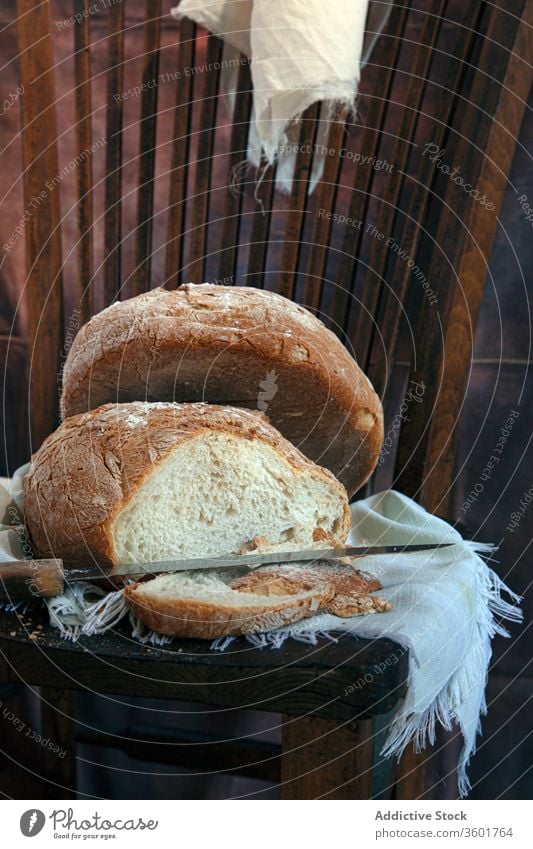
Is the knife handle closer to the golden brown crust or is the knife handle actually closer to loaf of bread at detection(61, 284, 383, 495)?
the golden brown crust

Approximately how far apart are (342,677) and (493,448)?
0.55 metres

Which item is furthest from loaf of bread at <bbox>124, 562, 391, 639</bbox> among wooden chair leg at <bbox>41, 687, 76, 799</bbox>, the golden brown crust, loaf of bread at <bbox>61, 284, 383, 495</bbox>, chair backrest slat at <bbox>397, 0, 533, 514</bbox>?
wooden chair leg at <bbox>41, 687, 76, 799</bbox>

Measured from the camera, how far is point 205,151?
994mm

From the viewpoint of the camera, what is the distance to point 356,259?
3.25 feet

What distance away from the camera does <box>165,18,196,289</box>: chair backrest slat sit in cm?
97

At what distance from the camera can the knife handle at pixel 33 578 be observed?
591 millimetres

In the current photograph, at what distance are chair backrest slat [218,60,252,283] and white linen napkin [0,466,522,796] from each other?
16.1 inches

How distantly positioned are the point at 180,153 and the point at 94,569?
54 centimetres

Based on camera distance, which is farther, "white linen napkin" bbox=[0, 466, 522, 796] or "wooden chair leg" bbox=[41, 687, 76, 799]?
"wooden chair leg" bbox=[41, 687, 76, 799]

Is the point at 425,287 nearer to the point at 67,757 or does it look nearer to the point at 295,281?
the point at 295,281

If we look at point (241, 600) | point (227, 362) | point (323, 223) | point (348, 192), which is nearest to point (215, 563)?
point (241, 600)

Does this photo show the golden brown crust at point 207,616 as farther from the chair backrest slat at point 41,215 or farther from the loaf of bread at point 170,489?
the chair backrest slat at point 41,215

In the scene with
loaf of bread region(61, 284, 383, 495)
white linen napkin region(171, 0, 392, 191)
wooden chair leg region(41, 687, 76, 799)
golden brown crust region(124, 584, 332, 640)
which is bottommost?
wooden chair leg region(41, 687, 76, 799)
